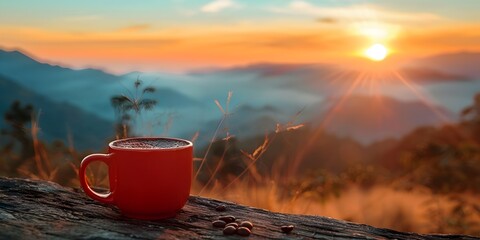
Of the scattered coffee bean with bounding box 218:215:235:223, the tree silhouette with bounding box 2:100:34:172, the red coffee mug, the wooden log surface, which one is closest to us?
the wooden log surface

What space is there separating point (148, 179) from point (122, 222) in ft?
0.65

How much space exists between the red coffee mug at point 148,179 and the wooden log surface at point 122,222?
5 cm

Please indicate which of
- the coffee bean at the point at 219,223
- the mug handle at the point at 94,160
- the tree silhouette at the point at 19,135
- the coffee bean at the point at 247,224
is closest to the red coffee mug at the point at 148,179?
the mug handle at the point at 94,160

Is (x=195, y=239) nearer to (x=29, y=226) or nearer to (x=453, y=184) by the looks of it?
(x=29, y=226)

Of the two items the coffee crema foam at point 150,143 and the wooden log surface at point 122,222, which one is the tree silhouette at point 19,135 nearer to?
the wooden log surface at point 122,222

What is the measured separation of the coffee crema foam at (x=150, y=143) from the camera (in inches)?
84.8

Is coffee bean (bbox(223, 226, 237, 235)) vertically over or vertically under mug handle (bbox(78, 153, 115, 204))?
under

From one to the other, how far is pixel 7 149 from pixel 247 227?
8429mm

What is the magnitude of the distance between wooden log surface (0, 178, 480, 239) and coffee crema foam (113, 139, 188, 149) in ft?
0.92

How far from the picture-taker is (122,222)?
2.02m

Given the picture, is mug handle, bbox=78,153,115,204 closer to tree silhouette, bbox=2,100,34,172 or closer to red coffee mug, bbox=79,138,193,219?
red coffee mug, bbox=79,138,193,219

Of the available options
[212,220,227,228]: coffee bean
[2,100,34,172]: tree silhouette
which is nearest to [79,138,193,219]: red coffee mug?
[212,220,227,228]: coffee bean

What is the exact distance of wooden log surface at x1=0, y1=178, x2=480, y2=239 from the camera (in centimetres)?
188

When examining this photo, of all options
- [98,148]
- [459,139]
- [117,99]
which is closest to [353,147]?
[459,139]
